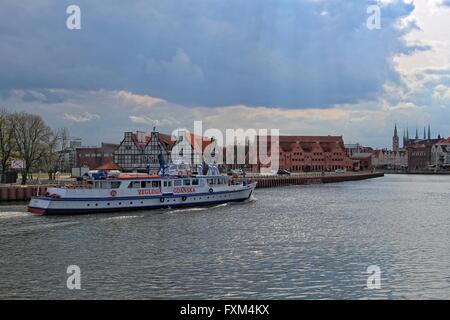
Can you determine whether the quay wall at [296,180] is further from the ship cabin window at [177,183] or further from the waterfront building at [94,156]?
the waterfront building at [94,156]

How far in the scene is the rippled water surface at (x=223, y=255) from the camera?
78.3 feet

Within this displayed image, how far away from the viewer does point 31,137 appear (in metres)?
98.9

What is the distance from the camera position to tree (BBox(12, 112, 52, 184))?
97.1 meters

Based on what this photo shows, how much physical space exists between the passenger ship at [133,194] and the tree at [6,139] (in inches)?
1483

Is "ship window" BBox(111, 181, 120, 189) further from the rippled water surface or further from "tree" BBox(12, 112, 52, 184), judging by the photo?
"tree" BBox(12, 112, 52, 184)

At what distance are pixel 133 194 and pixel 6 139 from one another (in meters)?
48.9

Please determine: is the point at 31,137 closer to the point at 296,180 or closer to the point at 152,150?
the point at 152,150

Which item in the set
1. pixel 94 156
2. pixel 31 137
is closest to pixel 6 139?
pixel 31 137

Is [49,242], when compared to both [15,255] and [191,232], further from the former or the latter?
[191,232]
